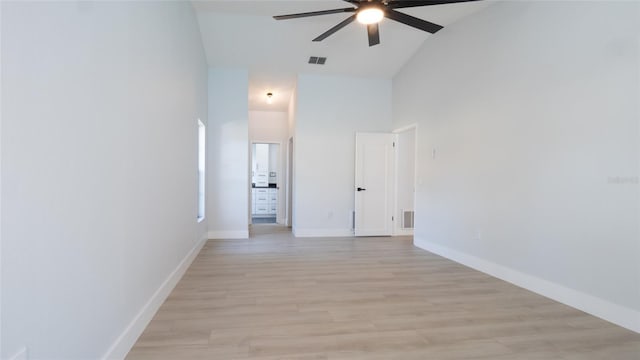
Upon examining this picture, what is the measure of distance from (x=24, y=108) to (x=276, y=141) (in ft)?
23.1

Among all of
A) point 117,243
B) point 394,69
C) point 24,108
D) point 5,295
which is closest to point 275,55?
point 394,69

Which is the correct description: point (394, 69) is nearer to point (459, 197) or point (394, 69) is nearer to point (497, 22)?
point (497, 22)

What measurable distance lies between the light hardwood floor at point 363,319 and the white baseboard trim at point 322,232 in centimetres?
205

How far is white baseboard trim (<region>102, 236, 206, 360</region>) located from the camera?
6.10 ft

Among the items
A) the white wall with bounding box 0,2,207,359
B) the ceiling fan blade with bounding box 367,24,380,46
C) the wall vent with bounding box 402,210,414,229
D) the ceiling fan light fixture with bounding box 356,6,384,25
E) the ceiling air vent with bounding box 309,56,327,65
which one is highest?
the ceiling air vent with bounding box 309,56,327,65

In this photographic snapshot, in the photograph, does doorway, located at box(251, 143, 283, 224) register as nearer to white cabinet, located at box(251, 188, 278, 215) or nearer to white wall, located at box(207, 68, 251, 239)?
white cabinet, located at box(251, 188, 278, 215)

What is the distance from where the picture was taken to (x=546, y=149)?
3164mm

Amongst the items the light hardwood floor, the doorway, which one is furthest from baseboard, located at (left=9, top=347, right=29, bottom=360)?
the doorway

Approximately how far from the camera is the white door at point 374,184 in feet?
20.9

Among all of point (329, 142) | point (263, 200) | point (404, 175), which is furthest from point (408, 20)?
point (263, 200)

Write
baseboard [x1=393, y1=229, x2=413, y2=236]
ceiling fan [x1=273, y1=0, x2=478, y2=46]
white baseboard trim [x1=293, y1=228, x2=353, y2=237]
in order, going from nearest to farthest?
ceiling fan [x1=273, y1=0, x2=478, y2=46]
white baseboard trim [x1=293, y1=228, x2=353, y2=237]
baseboard [x1=393, y1=229, x2=413, y2=236]

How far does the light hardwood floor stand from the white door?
7.41 ft

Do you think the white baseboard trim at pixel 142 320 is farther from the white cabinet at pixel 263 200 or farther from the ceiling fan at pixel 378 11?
the white cabinet at pixel 263 200

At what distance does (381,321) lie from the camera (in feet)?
8.21
